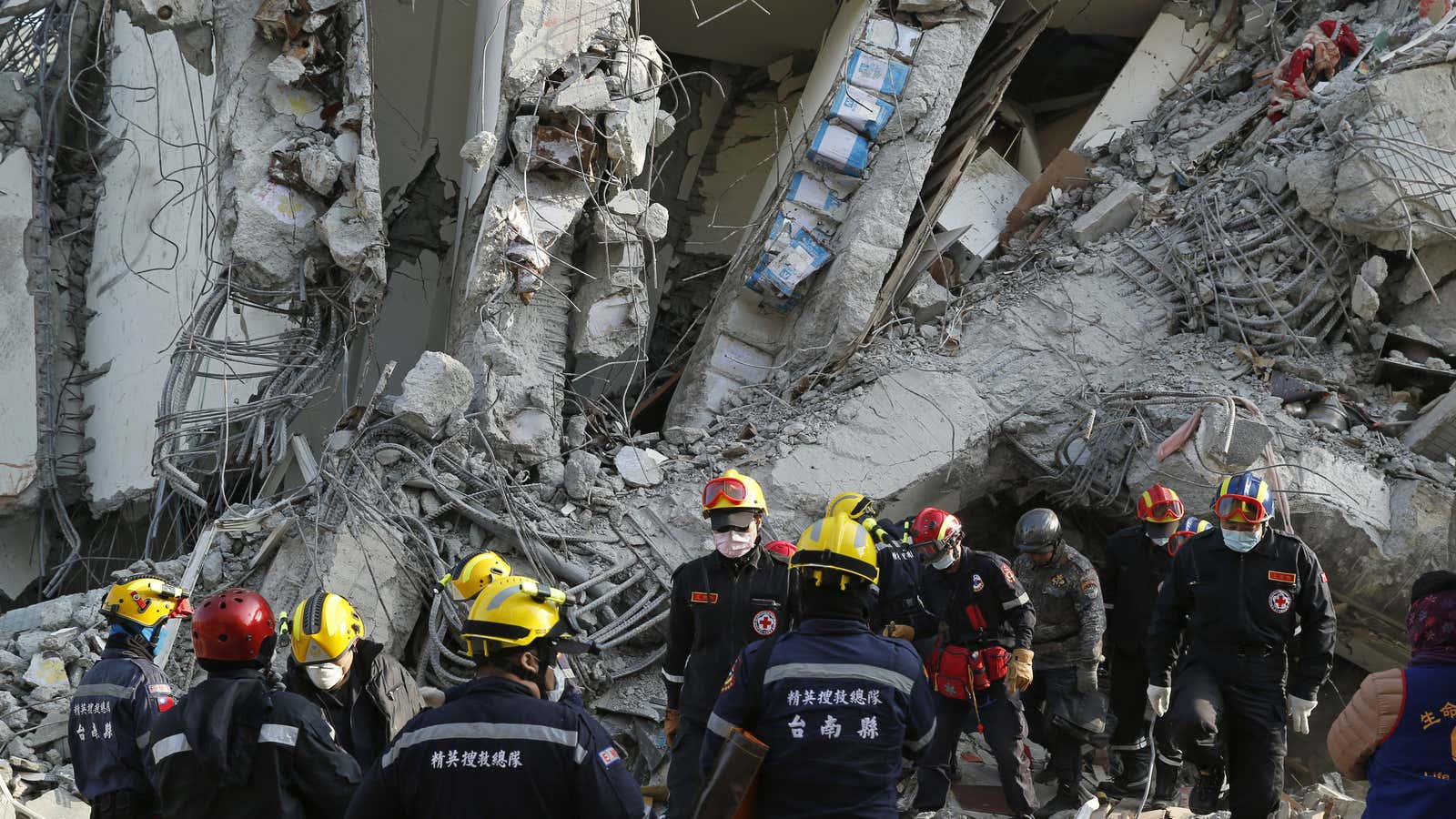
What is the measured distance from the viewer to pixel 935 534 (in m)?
6.24

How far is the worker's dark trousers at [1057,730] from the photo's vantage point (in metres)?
6.58

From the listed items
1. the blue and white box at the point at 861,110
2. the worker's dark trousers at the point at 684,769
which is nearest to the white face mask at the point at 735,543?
the worker's dark trousers at the point at 684,769

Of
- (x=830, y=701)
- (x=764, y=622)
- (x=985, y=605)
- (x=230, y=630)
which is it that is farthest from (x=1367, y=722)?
(x=230, y=630)

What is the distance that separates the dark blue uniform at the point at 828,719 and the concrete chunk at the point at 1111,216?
6218mm

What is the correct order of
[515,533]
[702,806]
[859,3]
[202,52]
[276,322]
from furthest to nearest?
1. [859,3]
2. [276,322]
3. [202,52]
4. [515,533]
5. [702,806]

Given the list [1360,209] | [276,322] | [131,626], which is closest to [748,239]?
[276,322]

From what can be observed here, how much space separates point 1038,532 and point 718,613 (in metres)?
1.88

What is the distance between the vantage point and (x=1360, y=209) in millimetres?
7898

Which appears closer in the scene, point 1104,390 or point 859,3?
point 1104,390

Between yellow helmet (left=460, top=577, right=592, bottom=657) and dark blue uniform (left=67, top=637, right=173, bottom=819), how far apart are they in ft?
4.72

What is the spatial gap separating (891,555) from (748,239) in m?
3.29

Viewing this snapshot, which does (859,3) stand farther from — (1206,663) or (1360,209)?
(1206,663)

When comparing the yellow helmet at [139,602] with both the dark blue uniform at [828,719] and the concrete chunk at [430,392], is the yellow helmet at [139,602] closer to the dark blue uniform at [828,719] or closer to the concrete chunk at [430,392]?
the dark blue uniform at [828,719]

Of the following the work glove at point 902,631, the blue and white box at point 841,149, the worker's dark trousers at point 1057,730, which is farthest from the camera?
the blue and white box at point 841,149
